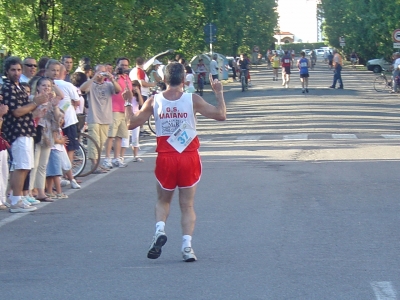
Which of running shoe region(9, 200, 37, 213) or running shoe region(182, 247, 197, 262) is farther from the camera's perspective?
running shoe region(9, 200, 37, 213)

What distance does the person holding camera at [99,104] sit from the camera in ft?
46.6

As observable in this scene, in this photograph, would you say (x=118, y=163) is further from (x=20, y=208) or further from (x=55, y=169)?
(x=20, y=208)

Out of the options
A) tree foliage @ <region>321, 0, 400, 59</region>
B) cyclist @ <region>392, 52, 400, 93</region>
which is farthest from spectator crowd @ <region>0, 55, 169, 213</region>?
tree foliage @ <region>321, 0, 400, 59</region>

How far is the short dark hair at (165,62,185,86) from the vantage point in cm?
764

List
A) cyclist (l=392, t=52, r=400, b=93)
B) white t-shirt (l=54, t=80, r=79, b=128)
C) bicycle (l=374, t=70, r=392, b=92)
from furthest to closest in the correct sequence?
1. bicycle (l=374, t=70, r=392, b=92)
2. cyclist (l=392, t=52, r=400, b=93)
3. white t-shirt (l=54, t=80, r=79, b=128)

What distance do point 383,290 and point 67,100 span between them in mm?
7200

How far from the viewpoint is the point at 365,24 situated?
2432 inches

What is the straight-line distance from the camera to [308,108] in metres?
29.7

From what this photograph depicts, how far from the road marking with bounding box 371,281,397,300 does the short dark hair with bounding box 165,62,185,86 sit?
2467mm

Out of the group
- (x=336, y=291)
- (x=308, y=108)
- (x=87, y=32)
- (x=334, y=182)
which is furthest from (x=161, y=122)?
(x=308, y=108)

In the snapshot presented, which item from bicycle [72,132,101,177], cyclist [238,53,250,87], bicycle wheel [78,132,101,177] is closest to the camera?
bicycle [72,132,101,177]

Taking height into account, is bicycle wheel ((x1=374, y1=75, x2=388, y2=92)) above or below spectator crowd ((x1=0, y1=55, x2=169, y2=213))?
below

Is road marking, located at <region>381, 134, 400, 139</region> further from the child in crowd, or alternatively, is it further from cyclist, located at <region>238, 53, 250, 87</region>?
cyclist, located at <region>238, 53, 250, 87</region>

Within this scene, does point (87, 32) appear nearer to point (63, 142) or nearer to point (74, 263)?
point (63, 142)
